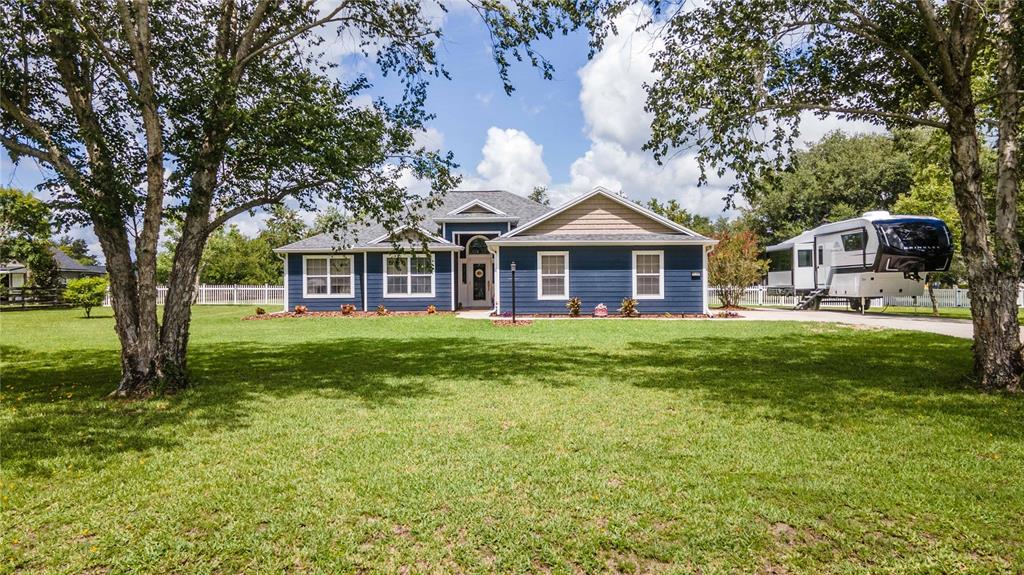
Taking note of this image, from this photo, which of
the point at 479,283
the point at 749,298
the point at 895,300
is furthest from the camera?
the point at 749,298

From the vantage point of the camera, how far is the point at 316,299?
21.3 meters

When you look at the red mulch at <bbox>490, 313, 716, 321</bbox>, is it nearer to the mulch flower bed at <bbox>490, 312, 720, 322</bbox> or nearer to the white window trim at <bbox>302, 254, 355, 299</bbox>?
the mulch flower bed at <bbox>490, 312, 720, 322</bbox>

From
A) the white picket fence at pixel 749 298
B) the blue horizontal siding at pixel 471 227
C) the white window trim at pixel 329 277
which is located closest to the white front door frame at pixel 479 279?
the blue horizontal siding at pixel 471 227

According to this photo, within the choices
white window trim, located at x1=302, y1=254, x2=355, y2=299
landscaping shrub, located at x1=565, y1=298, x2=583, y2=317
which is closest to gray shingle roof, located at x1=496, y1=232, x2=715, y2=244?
landscaping shrub, located at x1=565, y1=298, x2=583, y2=317

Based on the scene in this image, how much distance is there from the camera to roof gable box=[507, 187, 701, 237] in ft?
61.9

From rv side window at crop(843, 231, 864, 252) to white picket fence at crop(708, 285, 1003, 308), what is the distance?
618 cm

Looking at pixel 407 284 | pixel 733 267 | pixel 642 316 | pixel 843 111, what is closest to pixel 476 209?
pixel 407 284

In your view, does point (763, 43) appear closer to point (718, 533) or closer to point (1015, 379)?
point (1015, 379)

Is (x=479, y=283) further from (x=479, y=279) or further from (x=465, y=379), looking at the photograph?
(x=465, y=379)

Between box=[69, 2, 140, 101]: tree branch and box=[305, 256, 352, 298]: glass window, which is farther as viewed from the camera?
box=[305, 256, 352, 298]: glass window

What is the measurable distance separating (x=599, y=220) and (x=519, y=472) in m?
16.0

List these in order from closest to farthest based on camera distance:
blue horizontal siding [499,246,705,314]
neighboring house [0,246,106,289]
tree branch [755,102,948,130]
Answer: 1. tree branch [755,102,948,130]
2. blue horizontal siding [499,246,705,314]
3. neighboring house [0,246,106,289]

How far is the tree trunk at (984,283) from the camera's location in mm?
6215

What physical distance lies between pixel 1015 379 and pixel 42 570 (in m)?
9.00
